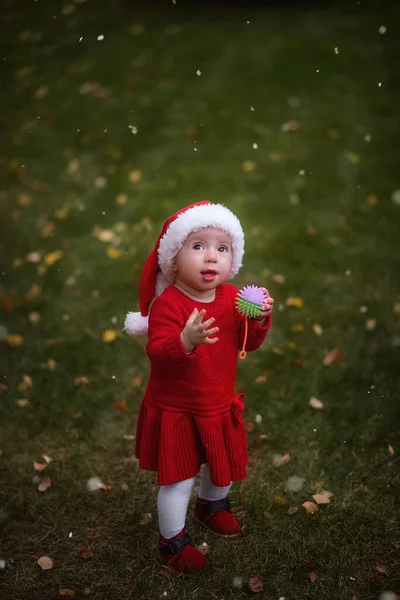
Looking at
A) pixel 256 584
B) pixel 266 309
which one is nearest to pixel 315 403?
pixel 256 584

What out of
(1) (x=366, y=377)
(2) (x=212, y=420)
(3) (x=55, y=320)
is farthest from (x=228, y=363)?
(3) (x=55, y=320)

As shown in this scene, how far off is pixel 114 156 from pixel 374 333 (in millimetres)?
3817

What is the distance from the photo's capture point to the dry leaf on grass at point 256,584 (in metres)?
2.77

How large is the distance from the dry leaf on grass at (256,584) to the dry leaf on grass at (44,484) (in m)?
1.25

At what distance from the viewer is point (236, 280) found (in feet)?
17.4

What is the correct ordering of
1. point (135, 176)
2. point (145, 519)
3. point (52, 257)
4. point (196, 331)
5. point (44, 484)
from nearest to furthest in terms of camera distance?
point (196, 331) < point (145, 519) < point (44, 484) < point (52, 257) < point (135, 176)

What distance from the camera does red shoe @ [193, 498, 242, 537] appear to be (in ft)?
10.0

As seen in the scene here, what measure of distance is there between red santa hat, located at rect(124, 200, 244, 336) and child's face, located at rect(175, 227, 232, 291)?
3cm

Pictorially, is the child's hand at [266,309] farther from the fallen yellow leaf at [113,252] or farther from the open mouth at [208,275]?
the fallen yellow leaf at [113,252]

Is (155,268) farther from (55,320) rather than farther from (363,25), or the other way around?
(363,25)

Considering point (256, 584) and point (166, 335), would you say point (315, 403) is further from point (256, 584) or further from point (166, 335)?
point (166, 335)

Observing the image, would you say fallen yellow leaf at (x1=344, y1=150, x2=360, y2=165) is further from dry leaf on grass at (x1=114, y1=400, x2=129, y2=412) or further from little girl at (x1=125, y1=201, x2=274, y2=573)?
little girl at (x1=125, y1=201, x2=274, y2=573)

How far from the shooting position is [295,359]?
4.46 metres

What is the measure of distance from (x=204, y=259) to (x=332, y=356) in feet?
7.26
